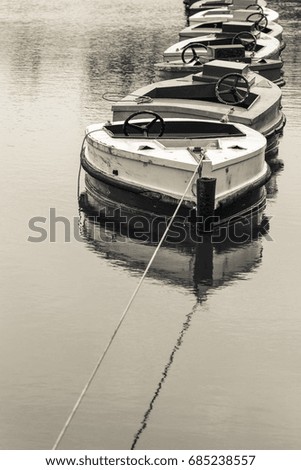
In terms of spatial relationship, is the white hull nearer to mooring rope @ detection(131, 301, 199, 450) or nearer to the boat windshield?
the boat windshield

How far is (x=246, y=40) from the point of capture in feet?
125

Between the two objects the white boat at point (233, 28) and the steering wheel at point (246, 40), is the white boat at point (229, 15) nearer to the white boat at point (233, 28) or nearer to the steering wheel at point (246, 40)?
the white boat at point (233, 28)

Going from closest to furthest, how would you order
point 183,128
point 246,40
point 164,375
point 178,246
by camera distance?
point 164,375 → point 178,246 → point 183,128 → point 246,40

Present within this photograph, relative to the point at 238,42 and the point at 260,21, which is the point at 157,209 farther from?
the point at 260,21

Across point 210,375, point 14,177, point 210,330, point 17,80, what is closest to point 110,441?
point 210,375

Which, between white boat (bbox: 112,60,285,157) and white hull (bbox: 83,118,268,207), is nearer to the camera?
white hull (bbox: 83,118,268,207)

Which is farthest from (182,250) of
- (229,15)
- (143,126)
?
(229,15)

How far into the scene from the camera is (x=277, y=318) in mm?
17641

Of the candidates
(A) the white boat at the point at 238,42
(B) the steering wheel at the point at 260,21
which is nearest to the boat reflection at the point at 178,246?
(A) the white boat at the point at 238,42

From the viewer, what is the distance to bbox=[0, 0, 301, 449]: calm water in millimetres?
13977

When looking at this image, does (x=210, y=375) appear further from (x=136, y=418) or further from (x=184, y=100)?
→ (x=184, y=100)

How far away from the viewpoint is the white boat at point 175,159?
2175 cm
